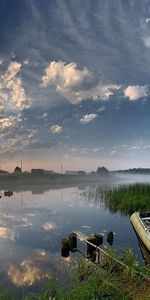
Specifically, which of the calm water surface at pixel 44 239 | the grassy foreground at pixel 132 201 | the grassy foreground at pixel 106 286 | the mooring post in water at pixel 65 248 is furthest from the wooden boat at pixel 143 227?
the grassy foreground at pixel 132 201

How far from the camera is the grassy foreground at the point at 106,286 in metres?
9.14

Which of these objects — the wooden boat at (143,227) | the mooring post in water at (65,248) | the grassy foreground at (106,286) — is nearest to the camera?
the grassy foreground at (106,286)

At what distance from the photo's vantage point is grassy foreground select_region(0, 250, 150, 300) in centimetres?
914

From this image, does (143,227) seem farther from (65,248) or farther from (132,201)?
(132,201)

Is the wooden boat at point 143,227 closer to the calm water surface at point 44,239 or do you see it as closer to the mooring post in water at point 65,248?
the calm water surface at point 44,239

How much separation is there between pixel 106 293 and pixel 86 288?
2.21 feet

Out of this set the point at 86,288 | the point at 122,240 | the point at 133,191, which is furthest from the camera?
the point at 133,191

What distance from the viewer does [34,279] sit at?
12977mm

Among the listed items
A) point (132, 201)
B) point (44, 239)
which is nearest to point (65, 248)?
point (44, 239)

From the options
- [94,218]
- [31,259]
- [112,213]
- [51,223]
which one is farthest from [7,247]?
[112,213]

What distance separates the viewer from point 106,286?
9695mm

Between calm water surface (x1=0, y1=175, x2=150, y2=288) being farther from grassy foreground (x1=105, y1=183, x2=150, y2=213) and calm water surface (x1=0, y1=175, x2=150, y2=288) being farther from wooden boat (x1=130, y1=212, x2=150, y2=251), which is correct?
grassy foreground (x1=105, y1=183, x2=150, y2=213)

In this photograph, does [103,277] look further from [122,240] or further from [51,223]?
[51,223]

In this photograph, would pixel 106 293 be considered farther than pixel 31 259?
No
